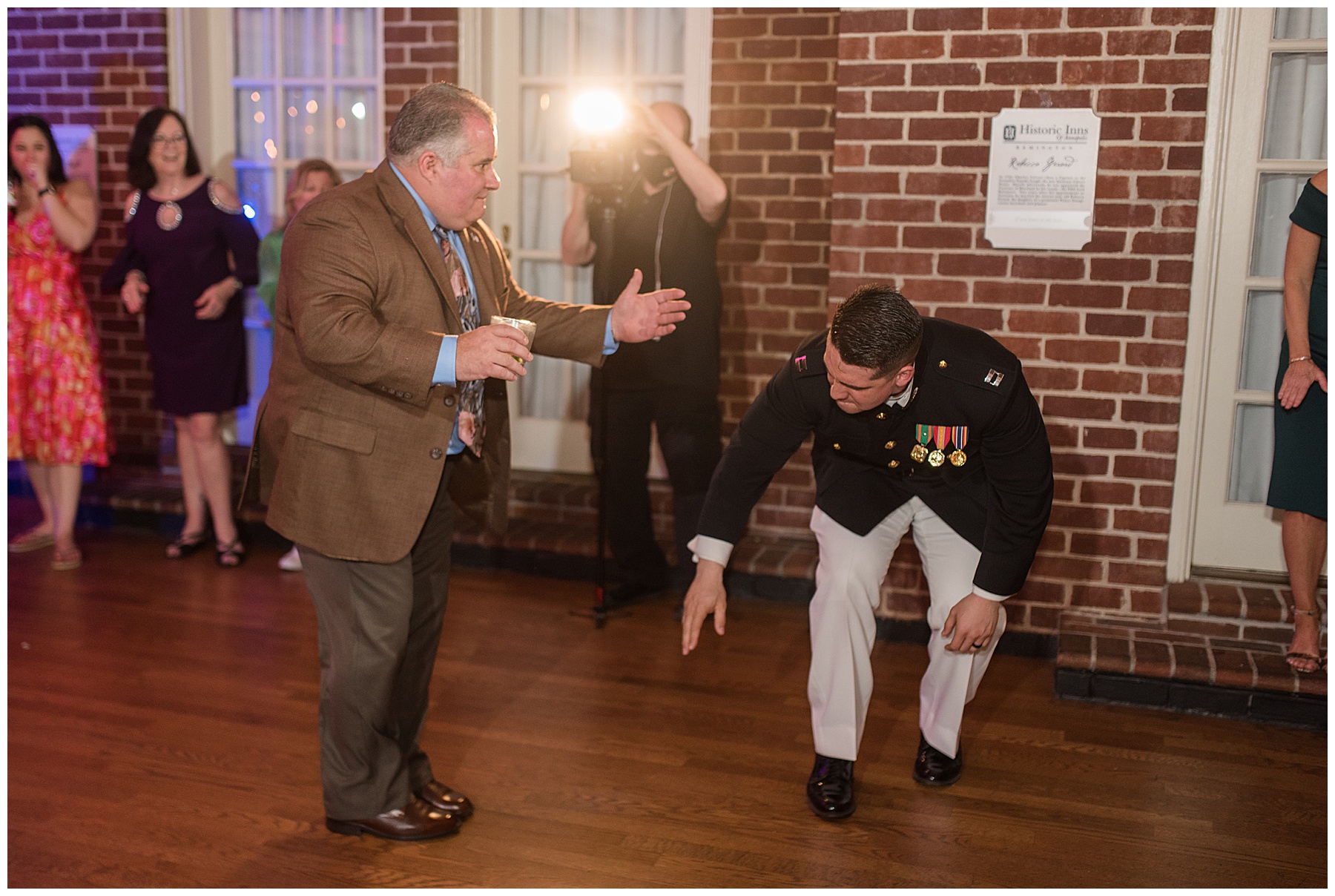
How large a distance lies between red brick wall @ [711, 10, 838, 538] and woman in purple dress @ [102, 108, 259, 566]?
182 cm

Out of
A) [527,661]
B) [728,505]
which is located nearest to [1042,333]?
[728,505]

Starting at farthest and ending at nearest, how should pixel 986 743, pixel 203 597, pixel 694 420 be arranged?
pixel 203 597, pixel 694 420, pixel 986 743

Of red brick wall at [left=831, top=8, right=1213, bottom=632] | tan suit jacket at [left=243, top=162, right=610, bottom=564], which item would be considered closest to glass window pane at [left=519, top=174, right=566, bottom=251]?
red brick wall at [left=831, top=8, right=1213, bottom=632]

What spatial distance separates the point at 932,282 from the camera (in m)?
3.36

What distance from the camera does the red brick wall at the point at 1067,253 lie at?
10.3 ft

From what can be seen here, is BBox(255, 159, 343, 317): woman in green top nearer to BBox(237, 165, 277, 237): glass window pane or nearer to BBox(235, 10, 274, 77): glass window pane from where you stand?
BBox(237, 165, 277, 237): glass window pane

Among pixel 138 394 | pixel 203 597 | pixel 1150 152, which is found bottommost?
pixel 203 597

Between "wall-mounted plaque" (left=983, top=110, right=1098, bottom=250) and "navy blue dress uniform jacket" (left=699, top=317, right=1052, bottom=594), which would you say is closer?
"navy blue dress uniform jacket" (left=699, top=317, right=1052, bottom=594)

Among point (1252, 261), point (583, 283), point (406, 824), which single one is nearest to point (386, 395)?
point (406, 824)

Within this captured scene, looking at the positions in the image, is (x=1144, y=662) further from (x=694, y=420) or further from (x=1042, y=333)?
(x=694, y=420)

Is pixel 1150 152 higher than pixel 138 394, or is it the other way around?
pixel 1150 152

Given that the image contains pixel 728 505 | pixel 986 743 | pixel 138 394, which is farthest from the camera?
pixel 138 394

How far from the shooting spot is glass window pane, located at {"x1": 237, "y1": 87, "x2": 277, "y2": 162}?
4.80 meters

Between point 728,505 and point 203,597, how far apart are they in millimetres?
2379
